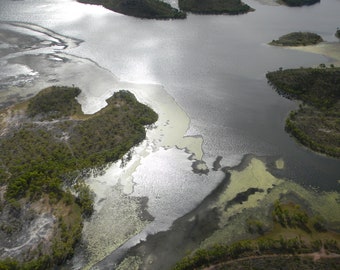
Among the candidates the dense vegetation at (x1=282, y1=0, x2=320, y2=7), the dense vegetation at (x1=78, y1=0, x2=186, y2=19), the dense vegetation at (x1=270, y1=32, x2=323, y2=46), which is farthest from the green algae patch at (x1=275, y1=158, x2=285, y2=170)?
the dense vegetation at (x1=282, y1=0, x2=320, y2=7)

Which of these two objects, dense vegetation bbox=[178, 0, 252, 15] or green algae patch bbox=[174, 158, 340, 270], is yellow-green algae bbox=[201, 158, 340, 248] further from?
dense vegetation bbox=[178, 0, 252, 15]

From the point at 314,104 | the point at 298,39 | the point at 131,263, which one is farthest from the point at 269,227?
the point at 298,39

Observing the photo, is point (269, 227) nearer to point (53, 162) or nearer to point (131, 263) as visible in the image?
point (131, 263)

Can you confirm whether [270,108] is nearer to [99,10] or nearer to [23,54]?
[23,54]

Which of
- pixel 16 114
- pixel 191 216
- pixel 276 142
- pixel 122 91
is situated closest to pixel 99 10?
pixel 122 91

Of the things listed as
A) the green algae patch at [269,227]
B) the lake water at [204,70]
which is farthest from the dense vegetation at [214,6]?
the green algae patch at [269,227]

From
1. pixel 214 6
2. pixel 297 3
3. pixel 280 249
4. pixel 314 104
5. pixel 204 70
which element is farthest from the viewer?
pixel 297 3

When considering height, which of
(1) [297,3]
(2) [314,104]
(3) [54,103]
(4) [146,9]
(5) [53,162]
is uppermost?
(1) [297,3]

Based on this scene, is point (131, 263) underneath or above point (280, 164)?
underneath
